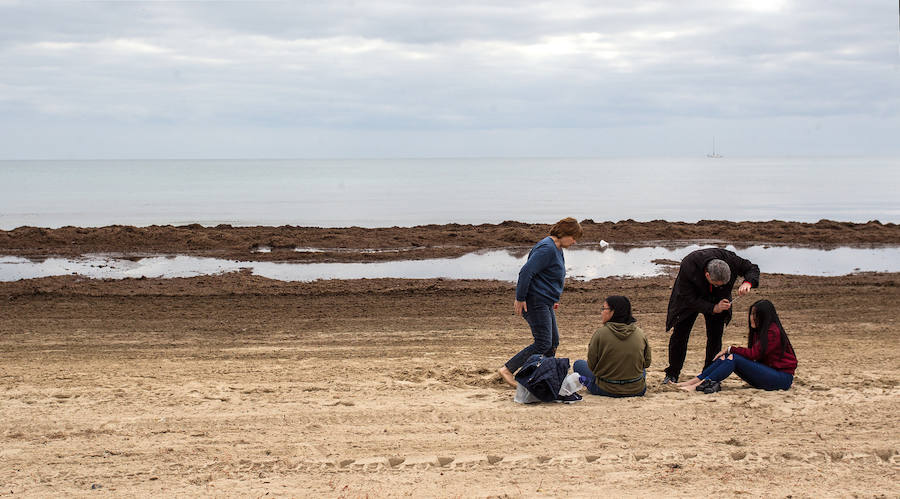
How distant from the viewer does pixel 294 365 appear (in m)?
8.95

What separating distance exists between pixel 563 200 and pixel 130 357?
4642cm

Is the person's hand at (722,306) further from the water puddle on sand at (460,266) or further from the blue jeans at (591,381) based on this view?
the water puddle on sand at (460,266)

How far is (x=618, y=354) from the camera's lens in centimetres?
696

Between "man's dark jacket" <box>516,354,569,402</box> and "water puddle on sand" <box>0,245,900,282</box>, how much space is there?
9403mm

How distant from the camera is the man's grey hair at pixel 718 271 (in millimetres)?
6934

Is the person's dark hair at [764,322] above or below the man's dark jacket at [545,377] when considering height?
above

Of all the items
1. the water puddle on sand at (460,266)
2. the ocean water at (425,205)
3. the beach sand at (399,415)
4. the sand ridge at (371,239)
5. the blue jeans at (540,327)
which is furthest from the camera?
the ocean water at (425,205)

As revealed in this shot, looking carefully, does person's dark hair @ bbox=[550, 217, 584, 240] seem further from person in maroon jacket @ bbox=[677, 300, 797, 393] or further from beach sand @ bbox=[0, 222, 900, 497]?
person in maroon jacket @ bbox=[677, 300, 797, 393]

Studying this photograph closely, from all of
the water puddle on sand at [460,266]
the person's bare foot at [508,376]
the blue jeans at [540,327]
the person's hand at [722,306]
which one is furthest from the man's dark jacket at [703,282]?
the water puddle on sand at [460,266]

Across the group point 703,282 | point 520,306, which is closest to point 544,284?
point 520,306

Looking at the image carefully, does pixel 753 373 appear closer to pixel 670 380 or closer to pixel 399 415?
pixel 670 380

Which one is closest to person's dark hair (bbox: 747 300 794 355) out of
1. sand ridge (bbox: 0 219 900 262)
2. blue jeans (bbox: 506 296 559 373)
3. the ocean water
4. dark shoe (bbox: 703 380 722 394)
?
dark shoe (bbox: 703 380 722 394)

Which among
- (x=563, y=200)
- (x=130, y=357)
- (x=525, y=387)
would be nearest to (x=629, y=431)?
(x=525, y=387)

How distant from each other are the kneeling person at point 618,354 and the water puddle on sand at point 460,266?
9.33m
